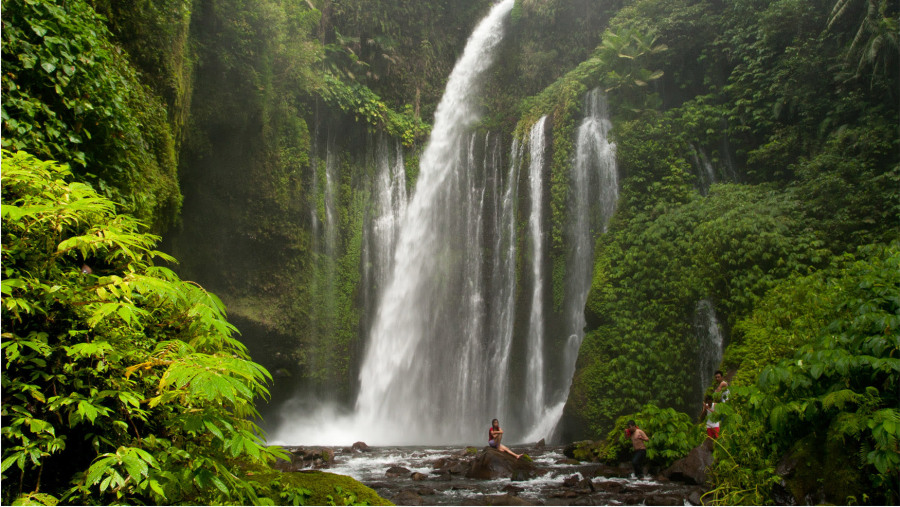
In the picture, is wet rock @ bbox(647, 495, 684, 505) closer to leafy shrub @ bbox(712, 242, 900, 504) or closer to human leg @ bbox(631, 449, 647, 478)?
leafy shrub @ bbox(712, 242, 900, 504)

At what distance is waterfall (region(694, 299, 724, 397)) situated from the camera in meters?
10.3

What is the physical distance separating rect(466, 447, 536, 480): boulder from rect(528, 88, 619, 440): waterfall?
488 cm

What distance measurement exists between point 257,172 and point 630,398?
12.0m

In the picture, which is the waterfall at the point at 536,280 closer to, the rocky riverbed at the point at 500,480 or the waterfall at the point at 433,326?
the waterfall at the point at 433,326

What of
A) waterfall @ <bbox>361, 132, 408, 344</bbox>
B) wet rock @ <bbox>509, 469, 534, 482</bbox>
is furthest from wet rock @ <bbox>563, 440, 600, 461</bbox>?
waterfall @ <bbox>361, 132, 408, 344</bbox>

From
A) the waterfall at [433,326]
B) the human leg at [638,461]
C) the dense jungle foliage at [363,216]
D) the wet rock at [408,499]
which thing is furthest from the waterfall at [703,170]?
the wet rock at [408,499]

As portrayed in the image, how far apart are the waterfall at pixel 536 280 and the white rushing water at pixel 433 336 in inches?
36.2

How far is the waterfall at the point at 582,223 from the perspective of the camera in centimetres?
1330

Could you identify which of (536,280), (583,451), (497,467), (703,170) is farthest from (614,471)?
(703,170)

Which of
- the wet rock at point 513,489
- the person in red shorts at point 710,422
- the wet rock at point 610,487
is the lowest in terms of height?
the wet rock at point 513,489

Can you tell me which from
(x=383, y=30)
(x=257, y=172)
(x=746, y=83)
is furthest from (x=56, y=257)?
(x=383, y=30)

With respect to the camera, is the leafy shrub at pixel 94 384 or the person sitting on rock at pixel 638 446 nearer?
the leafy shrub at pixel 94 384

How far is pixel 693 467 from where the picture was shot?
6.99m

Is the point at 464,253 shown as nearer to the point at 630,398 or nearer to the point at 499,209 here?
the point at 499,209
